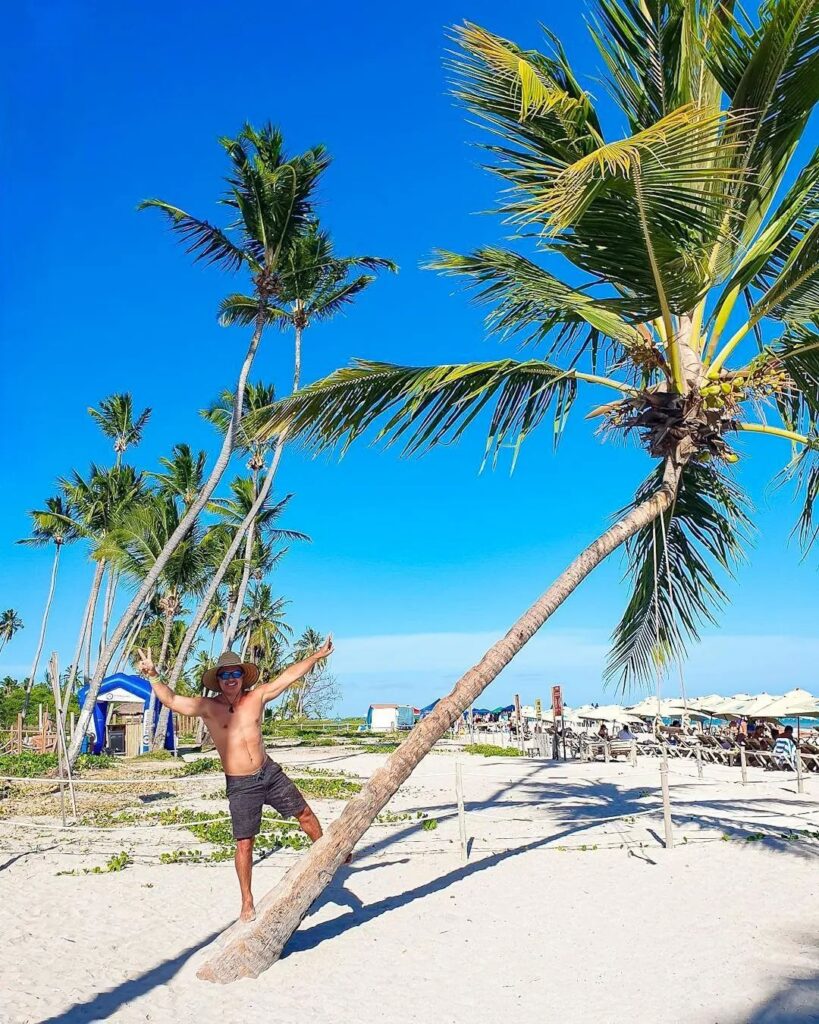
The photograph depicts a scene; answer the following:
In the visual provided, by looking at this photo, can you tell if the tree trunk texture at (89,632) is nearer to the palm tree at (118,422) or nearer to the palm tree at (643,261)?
the palm tree at (118,422)

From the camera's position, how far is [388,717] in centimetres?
4984

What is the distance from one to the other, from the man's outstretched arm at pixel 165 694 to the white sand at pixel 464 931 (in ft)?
A: 5.16

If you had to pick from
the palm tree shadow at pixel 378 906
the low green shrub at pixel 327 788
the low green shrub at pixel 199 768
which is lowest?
the low green shrub at pixel 199 768

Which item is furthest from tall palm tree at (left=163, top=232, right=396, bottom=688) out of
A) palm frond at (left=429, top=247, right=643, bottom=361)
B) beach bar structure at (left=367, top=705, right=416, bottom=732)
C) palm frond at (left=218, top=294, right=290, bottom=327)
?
beach bar structure at (left=367, top=705, right=416, bottom=732)

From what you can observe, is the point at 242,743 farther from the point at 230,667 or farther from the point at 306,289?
the point at 306,289

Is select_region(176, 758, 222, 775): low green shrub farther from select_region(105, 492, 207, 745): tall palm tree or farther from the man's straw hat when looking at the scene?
the man's straw hat

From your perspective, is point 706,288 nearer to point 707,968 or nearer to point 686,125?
point 686,125

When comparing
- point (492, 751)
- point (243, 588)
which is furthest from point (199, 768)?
point (492, 751)

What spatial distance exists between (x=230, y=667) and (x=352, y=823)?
129 centimetres

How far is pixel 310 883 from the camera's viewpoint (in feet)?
17.2

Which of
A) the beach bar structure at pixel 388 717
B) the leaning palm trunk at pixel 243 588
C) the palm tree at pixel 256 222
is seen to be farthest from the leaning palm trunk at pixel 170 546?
the beach bar structure at pixel 388 717

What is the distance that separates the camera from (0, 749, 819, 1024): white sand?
4.61 m

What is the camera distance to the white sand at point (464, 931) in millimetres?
4605

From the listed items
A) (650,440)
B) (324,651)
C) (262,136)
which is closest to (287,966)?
(324,651)
